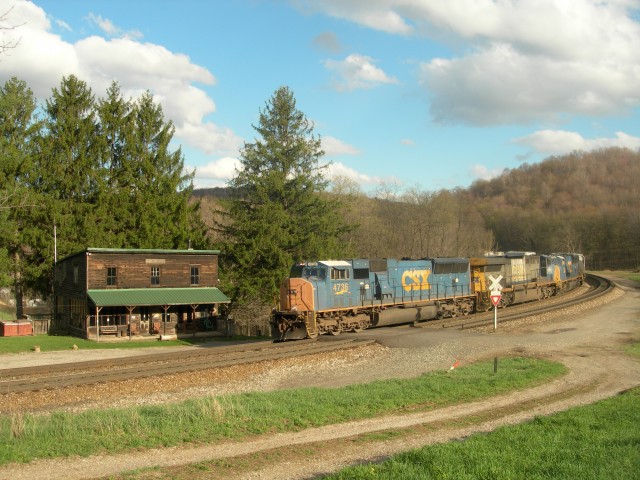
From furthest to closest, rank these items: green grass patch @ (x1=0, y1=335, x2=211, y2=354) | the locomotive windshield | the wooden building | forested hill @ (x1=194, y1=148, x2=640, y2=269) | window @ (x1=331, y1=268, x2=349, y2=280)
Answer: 1. forested hill @ (x1=194, y1=148, x2=640, y2=269)
2. the wooden building
3. green grass patch @ (x1=0, y1=335, x2=211, y2=354)
4. window @ (x1=331, y1=268, x2=349, y2=280)
5. the locomotive windshield

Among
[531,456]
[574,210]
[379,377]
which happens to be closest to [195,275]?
[379,377]

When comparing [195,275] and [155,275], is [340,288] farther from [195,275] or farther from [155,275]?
[155,275]

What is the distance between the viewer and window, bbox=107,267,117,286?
121ft

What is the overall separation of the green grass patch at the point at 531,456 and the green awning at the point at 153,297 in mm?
28600

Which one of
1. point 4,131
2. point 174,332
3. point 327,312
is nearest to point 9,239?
point 4,131

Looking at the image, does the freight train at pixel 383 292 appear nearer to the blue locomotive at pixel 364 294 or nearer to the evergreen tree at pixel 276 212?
the blue locomotive at pixel 364 294

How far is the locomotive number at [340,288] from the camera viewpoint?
28328 mm

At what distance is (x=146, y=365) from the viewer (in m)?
22.2

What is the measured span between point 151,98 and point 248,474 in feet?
155

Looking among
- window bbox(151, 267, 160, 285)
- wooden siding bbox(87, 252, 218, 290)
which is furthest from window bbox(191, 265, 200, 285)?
window bbox(151, 267, 160, 285)

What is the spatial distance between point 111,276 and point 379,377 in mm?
23868

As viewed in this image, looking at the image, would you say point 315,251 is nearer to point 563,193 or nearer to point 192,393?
point 192,393

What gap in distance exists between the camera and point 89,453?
10.2 m

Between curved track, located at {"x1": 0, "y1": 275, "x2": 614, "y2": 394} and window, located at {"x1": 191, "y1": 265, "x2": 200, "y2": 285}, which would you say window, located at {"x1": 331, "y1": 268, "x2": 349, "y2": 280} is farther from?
window, located at {"x1": 191, "y1": 265, "x2": 200, "y2": 285}
